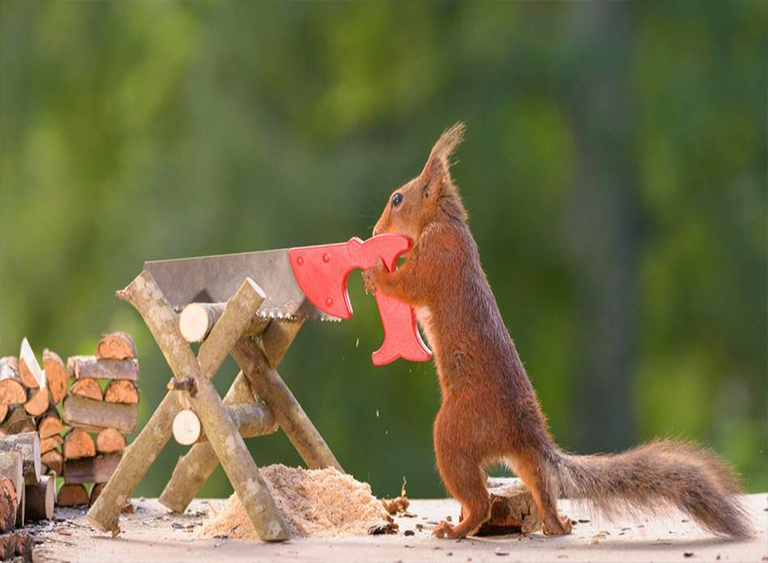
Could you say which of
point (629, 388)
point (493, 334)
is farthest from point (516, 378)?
point (629, 388)

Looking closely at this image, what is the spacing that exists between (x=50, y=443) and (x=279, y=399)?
119 cm

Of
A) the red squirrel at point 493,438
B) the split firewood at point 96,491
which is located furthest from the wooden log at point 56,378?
the red squirrel at point 493,438

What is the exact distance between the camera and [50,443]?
5.00 m

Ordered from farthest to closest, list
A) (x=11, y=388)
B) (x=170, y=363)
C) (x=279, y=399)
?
1. (x=11, y=388)
2. (x=279, y=399)
3. (x=170, y=363)

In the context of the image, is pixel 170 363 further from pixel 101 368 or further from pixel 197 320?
pixel 101 368

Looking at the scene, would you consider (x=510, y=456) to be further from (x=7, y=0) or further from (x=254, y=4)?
(x=7, y=0)

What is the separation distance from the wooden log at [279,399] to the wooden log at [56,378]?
39.9 inches

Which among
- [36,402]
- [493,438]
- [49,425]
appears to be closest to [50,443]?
[49,425]

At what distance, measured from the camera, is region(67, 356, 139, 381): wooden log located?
16.3 ft

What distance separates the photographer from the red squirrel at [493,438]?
376 centimetres

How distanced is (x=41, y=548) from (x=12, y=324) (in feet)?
19.0

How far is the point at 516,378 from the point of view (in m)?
3.96

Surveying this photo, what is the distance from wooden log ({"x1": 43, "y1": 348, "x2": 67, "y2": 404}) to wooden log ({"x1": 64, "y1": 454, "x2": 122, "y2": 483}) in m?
0.32

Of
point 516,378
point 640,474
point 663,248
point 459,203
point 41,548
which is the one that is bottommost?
point 41,548
